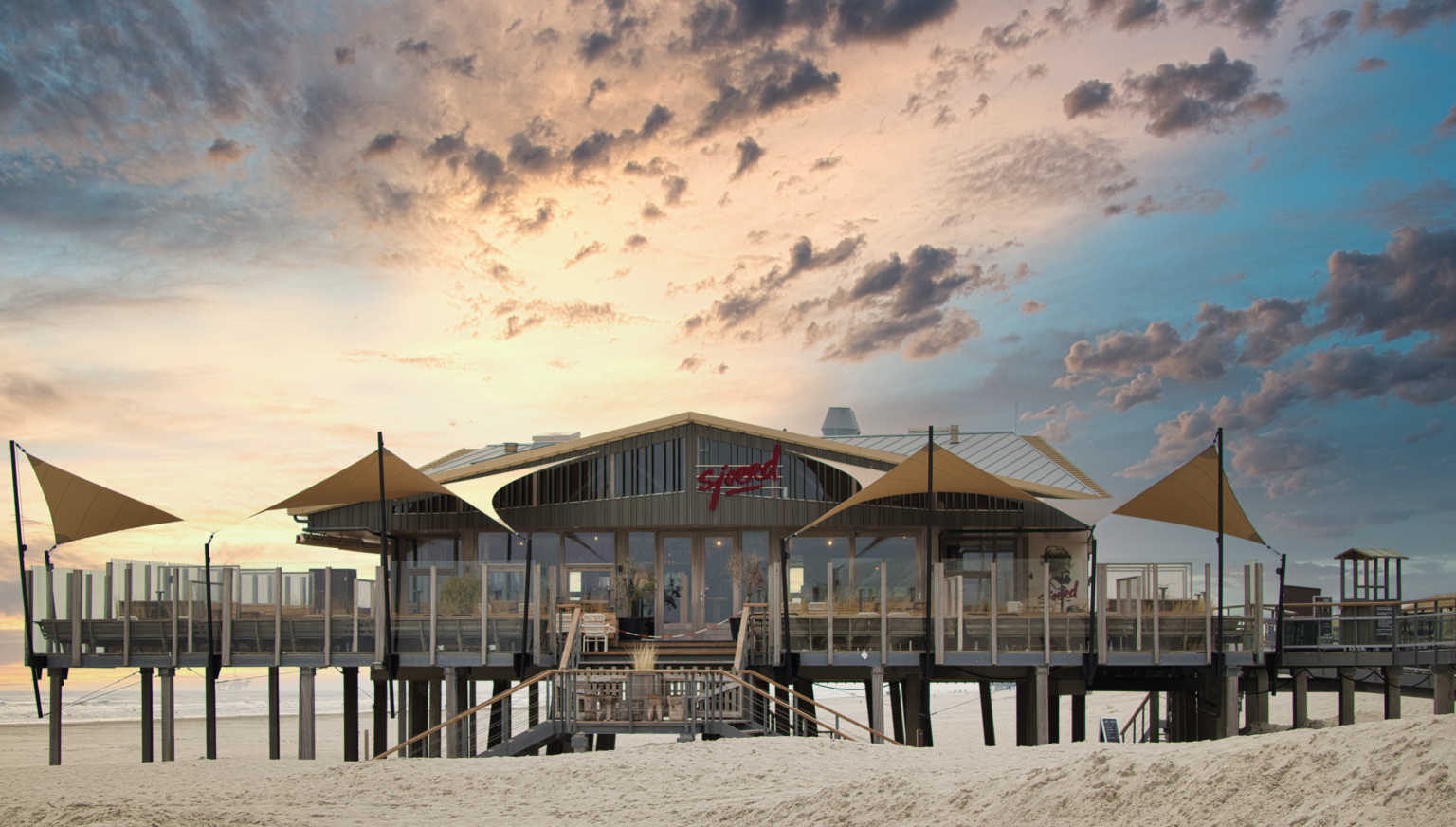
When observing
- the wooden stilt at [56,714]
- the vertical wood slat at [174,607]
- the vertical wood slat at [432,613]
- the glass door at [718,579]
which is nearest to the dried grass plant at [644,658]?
the vertical wood slat at [432,613]

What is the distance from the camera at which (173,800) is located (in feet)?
43.9

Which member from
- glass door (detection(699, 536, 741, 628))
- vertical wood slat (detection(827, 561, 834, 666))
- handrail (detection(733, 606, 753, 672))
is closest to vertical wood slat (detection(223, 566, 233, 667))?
handrail (detection(733, 606, 753, 672))

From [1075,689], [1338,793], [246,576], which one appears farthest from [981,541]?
[1338,793]

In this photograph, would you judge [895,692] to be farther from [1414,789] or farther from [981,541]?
[1414,789]

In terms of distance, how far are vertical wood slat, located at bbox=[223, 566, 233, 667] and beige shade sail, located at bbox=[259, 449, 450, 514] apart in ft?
5.19

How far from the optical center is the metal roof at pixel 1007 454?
1029 inches

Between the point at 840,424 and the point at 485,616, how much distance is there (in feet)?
47.0

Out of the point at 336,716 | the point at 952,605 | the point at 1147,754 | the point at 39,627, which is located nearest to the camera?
the point at 1147,754

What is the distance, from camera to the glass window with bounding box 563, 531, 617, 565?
26.1 m

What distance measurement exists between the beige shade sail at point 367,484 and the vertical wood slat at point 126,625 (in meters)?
2.62

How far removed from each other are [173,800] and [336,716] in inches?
1864

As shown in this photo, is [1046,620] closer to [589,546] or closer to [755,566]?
[755,566]

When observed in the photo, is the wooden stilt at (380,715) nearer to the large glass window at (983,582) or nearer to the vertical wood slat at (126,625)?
the vertical wood slat at (126,625)

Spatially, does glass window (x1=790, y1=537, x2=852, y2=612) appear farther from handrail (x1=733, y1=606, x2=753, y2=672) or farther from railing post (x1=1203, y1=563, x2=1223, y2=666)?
railing post (x1=1203, y1=563, x2=1223, y2=666)
